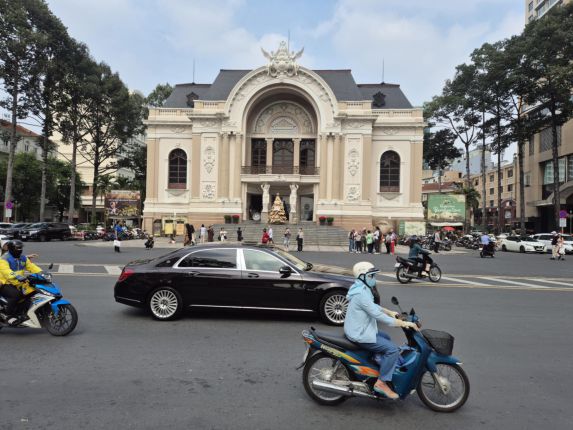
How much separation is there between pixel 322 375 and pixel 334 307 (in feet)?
11.0

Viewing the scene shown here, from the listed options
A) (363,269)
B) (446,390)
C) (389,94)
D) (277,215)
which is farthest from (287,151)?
(446,390)

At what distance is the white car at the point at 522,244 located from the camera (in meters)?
31.4

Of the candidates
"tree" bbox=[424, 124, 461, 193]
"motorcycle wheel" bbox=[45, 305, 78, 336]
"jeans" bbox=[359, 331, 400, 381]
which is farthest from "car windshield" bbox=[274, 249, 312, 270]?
"tree" bbox=[424, 124, 461, 193]

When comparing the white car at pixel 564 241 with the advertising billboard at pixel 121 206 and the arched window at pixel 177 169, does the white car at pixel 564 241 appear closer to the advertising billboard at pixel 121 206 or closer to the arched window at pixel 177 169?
the arched window at pixel 177 169

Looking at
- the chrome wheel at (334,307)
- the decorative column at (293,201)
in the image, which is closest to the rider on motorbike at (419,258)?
the chrome wheel at (334,307)

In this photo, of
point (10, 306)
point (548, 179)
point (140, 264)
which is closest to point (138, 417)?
point (10, 306)

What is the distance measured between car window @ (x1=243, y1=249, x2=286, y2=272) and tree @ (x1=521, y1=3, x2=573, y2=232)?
35.3 m

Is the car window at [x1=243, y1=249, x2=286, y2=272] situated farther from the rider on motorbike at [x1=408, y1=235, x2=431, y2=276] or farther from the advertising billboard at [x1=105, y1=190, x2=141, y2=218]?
the advertising billboard at [x1=105, y1=190, x2=141, y2=218]

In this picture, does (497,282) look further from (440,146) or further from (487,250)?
(440,146)

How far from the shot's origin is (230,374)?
17.0 ft

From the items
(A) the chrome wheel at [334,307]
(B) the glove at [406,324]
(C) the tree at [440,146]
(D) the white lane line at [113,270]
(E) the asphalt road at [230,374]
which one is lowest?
(E) the asphalt road at [230,374]

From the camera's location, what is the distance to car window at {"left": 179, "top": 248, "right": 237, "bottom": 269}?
8016 millimetres

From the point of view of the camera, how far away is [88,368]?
531 centimetres

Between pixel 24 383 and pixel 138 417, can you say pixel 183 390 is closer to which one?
pixel 138 417
